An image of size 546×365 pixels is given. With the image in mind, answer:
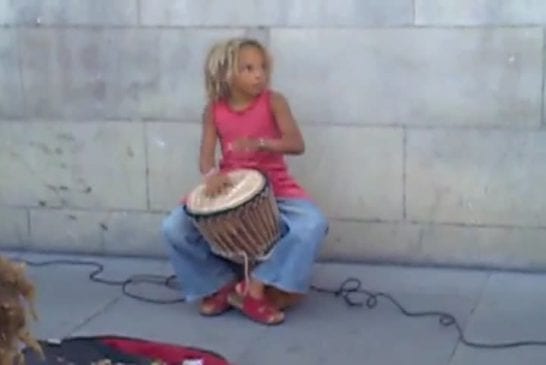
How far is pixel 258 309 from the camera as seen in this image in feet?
16.4

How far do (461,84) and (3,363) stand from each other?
3.63m

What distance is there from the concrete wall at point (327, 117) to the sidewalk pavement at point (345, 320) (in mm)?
224

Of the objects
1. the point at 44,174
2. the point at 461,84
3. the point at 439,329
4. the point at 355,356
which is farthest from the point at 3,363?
the point at 44,174

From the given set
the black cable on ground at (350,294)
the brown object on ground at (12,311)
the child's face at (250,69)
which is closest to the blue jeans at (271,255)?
the black cable on ground at (350,294)

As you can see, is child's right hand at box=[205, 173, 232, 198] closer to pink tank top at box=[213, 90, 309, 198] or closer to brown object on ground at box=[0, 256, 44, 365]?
pink tank top at box=[213, 90, 309, 198]

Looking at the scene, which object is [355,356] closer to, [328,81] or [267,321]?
[267,321]

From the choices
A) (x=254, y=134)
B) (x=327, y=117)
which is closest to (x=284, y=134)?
(x=254, y=134)

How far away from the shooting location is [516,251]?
5.44 m

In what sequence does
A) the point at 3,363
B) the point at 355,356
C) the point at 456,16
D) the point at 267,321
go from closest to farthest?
1. the point at 3,363
2. the point at 355,356
3. the point at 267,321
4. the point at 456,16

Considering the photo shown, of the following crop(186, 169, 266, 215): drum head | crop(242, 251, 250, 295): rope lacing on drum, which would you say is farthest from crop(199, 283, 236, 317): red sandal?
crop(186, 169, 266, 215): drum head

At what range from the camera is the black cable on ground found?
4.66 metres

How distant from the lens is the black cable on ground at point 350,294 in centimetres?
466

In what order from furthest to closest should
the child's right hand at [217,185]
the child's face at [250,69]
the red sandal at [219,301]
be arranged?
the red sandal at [219,301], the child's face at [250,69], the child's right hand at [217,185]

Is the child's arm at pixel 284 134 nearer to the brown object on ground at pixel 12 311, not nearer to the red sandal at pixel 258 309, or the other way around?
the red sandal at pixel 258 309
